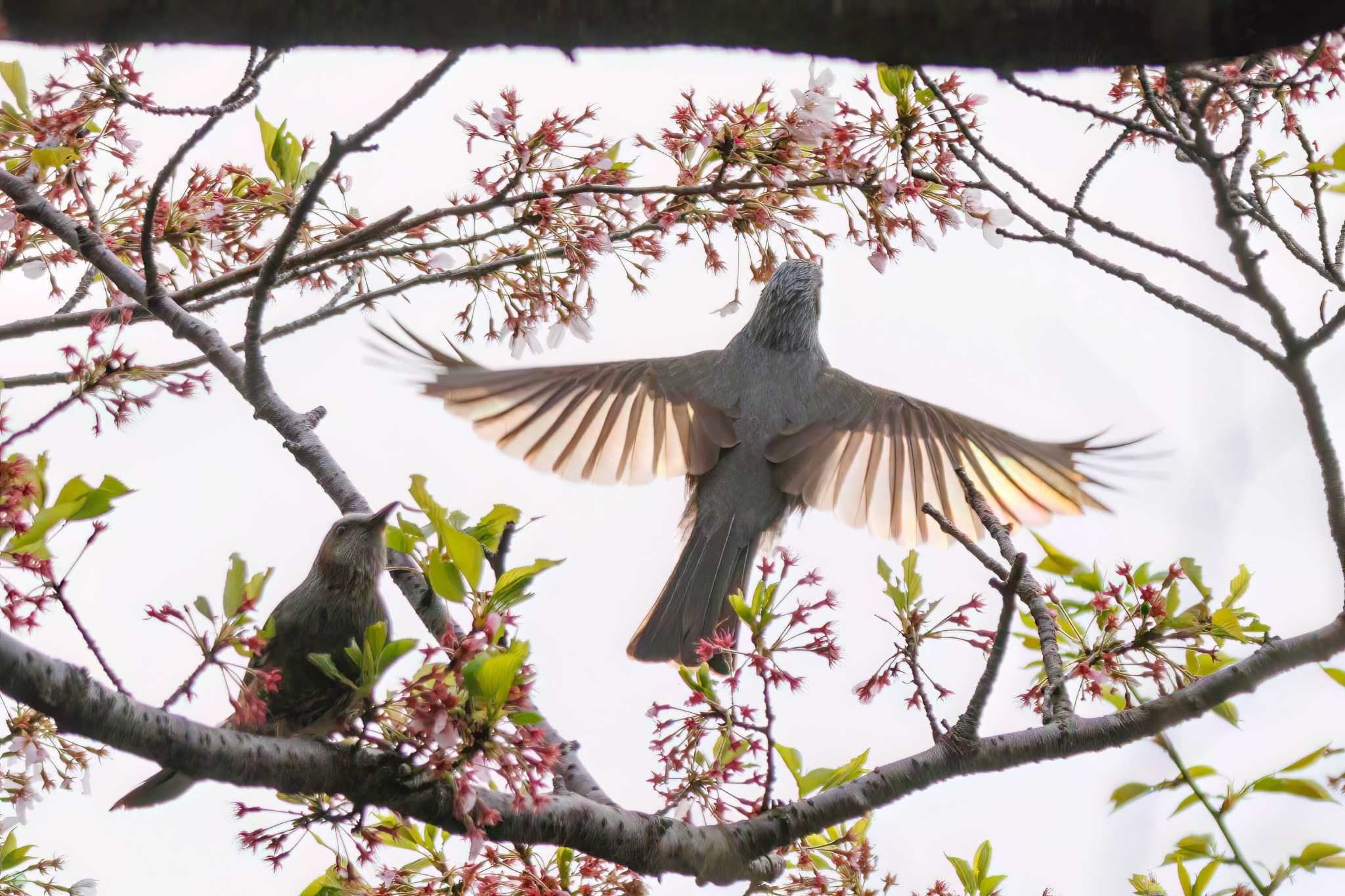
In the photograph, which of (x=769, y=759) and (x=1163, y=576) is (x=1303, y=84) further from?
(x=769, y=759)

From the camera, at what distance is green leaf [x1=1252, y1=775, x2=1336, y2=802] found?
2455 mm

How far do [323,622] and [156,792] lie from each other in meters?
0.60

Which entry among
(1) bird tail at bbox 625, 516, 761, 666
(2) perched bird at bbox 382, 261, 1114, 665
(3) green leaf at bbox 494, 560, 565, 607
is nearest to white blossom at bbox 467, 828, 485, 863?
(3) green leaf at bbox 494, 560, 565, 607

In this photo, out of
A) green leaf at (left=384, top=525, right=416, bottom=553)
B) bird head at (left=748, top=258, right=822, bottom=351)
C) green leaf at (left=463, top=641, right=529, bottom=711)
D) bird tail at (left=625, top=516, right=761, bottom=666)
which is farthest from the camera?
bird head at (left=748, top=258, right=822, bottom=351)

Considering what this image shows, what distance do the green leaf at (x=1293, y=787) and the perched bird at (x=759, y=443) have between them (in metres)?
2.39

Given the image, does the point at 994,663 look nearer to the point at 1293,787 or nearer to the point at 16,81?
the point at 1293,787

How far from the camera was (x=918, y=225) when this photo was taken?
3314 millimetres

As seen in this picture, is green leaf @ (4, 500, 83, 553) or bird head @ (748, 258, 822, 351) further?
bird head @ (748, 258, 822, 351)

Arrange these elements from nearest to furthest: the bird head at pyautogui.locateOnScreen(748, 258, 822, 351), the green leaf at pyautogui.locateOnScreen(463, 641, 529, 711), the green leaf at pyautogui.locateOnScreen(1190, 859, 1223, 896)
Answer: the green leaf at pyautogui.locateOnScreen(463, 641, 529, 711) → the green leaf at pyautogui.locateOnScreen(1190, 859, 1223, 896) → the bird head at pyautogui.locateOnScreen(748, 258, 822, 351)

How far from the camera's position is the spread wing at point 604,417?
502cm

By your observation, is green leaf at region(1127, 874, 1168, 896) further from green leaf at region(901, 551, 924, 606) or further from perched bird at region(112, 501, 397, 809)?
perched bird at region(112, 501, 397, 809)

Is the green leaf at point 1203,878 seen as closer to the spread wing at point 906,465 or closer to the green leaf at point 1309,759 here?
the green leaf at point 1309,759

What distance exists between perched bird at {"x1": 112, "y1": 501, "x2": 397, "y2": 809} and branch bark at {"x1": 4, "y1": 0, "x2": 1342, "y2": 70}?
1.50m

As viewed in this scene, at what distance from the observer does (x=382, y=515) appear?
9.82 feet
